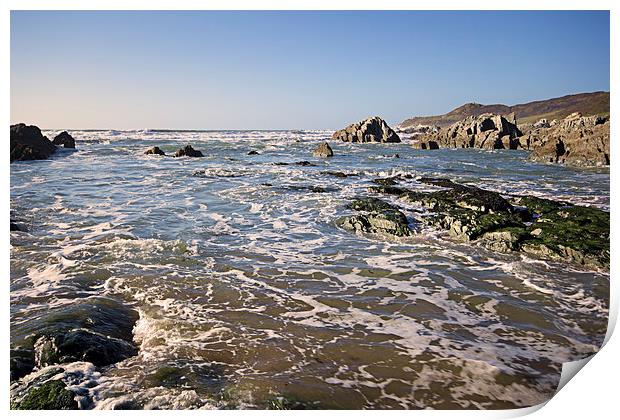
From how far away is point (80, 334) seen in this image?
400 cm

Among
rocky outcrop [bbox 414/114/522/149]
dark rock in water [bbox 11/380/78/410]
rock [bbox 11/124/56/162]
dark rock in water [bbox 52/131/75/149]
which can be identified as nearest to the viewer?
dark rock in water [bbox 11/380/78/410]

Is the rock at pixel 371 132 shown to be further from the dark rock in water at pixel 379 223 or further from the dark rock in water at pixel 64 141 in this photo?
the dark rock in water at pixel 379 223

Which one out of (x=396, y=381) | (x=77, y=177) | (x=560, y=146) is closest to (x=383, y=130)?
(x=560, y=146)

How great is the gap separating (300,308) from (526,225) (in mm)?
6197

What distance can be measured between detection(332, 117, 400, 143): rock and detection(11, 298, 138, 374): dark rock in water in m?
49.6

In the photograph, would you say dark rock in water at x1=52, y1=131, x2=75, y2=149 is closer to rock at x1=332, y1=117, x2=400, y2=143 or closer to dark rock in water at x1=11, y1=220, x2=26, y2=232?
dark rock in water at x1=11, y1=220, x2=26, y2=232

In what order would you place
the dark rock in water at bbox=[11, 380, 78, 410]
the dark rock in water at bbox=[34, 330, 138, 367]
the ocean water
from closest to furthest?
1. the dark rock in water at bbox=[11, 380, 78, 410]
2. the ocean water
3. the dark rock in water at bbox=[34, 330, 138, 367]

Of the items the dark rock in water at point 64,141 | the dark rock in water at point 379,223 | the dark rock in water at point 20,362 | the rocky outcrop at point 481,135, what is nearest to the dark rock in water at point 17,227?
the dark rock in water at point 20,362

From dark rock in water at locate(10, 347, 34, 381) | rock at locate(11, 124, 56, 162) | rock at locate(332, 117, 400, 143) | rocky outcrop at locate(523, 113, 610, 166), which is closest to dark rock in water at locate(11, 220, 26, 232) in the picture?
dark rock in water at locate(10, 347, 34, 381)

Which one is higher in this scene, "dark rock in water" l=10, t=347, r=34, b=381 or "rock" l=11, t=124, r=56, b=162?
"rock" l=11, t=124, r=56, b=162

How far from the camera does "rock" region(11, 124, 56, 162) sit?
69.8ft

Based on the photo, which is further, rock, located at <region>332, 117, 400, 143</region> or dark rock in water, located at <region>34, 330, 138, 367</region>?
rock, located at <region>332, 117, 400, 143</region>

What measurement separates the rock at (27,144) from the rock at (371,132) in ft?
123

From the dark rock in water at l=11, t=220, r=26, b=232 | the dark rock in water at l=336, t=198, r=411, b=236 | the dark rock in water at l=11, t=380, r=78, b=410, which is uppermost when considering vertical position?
the dark rock in water at l=336, t=198, r=411, b=236
